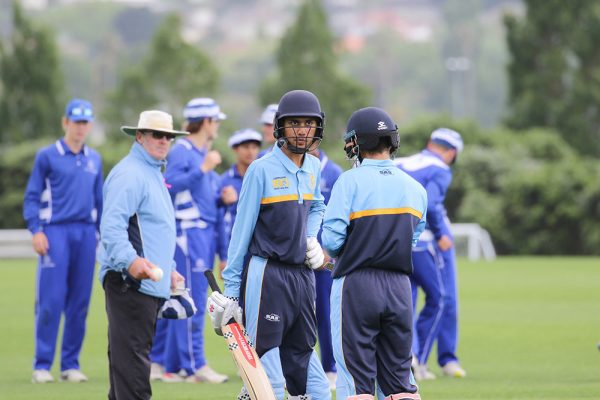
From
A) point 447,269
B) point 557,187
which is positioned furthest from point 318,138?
point 557,187

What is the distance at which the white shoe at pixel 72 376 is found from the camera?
12961 millimetres

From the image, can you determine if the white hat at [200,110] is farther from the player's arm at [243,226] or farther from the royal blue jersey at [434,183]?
the player's arm at [243,226]

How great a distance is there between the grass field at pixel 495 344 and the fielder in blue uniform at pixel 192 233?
1.50 ft

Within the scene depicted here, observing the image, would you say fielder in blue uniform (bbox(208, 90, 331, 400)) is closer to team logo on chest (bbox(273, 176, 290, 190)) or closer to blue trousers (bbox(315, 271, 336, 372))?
team logo on chest (bbox(273, 176, 290, 190))

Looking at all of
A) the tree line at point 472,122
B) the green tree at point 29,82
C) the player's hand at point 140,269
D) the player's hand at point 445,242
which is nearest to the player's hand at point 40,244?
the player's hand at point 140,269

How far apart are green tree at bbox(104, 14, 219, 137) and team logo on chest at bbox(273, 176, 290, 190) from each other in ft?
146

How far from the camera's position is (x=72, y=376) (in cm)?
1298

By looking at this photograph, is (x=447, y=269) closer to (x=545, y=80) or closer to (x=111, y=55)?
→ (x=545, y=80)

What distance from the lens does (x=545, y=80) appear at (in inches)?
1955

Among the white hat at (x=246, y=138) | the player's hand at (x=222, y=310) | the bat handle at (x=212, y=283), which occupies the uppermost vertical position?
the white hat at (x=246, y=138)

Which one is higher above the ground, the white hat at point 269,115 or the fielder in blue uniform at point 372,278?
the white hat at point 269,115

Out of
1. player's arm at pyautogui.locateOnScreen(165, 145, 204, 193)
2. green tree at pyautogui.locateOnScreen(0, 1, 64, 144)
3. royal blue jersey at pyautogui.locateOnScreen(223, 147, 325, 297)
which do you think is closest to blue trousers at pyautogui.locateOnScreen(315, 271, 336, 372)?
player's arm at pyautogui.locateOnScreen(165, 145, 204, 193)

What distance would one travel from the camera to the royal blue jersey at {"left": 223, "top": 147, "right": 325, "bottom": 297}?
894 centimetres

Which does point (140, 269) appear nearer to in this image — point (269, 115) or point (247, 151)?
point (269, 115)
